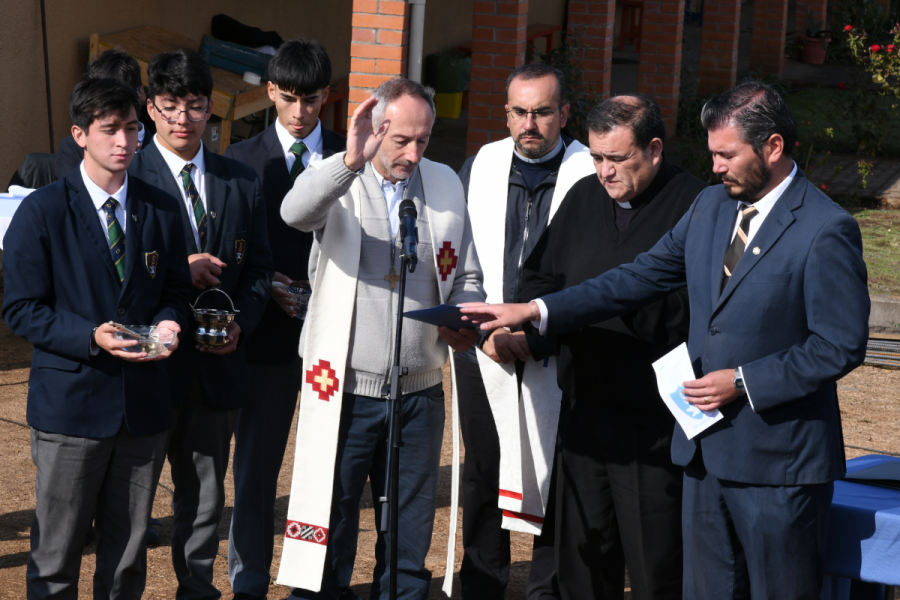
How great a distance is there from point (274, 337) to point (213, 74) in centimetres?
591

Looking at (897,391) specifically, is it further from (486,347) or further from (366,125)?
(366,125)

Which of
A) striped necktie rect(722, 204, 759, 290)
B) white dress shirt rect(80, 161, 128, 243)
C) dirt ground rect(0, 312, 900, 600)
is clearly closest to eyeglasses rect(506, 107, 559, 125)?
striped necktie rect(722, 204, 759, 290)

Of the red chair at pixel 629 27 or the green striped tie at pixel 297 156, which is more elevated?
the red chair at pixel 629 27

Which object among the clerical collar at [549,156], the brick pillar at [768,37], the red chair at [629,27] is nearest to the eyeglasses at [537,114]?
the clerical collar at [549,156]

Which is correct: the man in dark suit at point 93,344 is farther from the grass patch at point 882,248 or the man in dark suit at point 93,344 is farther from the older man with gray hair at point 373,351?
the grass patch at point 882,248

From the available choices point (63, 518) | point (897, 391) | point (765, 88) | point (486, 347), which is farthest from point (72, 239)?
point (897, 391)

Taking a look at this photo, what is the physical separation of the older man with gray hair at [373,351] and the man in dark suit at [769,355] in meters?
0.99

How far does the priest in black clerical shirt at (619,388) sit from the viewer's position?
12.1 feet

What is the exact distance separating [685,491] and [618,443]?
1.30 feet

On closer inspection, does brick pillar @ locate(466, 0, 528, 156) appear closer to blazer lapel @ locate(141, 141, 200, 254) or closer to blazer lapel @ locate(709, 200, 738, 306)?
blazer lapel @ locate(141, 141, 200, 254)

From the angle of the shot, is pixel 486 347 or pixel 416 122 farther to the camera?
pixel 486 347

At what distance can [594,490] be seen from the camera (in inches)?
151

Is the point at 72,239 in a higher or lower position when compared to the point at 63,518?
higher

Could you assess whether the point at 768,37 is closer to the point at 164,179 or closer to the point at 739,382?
the point at 164,179
